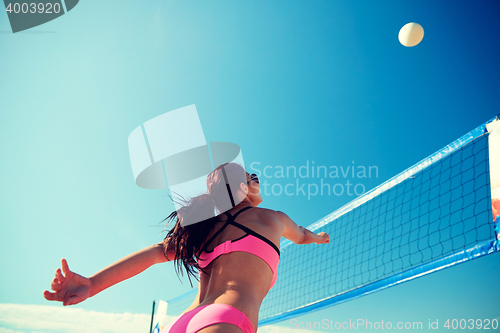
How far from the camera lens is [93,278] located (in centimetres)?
129

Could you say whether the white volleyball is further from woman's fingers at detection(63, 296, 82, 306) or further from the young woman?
woman's fingers at detection(63, 296, 82, 306)

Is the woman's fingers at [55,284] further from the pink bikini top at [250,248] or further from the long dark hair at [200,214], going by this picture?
the pink bikini top at [250,248]

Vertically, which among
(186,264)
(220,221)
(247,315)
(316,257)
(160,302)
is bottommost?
(247,315)

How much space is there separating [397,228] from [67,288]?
14.7ft

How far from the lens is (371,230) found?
490 centimetres

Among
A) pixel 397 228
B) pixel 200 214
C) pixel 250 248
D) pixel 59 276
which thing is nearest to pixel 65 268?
pixel 59 276

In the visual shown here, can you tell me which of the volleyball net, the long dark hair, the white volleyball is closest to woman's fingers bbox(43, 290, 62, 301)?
the long dark hair

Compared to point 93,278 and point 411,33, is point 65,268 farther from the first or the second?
point 411,33

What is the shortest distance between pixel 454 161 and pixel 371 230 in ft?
5.99

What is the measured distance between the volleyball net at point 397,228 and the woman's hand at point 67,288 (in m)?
2.53

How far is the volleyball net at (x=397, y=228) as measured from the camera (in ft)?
9.07

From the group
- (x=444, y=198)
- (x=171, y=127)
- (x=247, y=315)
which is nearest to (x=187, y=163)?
(x=171, y=127)

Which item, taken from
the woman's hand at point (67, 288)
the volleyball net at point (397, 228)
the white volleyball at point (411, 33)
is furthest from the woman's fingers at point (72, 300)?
the white volleyball at point (411, 33)

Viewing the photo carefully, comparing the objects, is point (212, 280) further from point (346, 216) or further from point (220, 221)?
point (346, 216)
